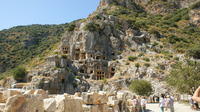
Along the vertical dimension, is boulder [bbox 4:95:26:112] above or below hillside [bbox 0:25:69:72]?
below

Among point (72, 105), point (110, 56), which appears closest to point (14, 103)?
point (72, 105)

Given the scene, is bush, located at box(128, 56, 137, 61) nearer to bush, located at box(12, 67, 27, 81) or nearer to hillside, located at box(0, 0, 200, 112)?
hillside, located at box(0, 0, 200, 112)

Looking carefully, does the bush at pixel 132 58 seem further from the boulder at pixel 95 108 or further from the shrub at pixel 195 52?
the boulder at pixel 95 108

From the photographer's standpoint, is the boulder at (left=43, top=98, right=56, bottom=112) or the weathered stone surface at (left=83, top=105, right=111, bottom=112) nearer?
the boulder at (left=43, top=98, right=56, bottom=112)

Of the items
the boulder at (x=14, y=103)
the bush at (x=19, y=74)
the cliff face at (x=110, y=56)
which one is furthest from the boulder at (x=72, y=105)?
the bush at (x=19, y=74)

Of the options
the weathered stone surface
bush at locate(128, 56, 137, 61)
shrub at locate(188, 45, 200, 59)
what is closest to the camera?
the weathered stone surface

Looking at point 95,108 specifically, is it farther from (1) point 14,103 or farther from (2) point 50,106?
(1) point 14,103

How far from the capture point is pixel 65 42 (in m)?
71.1

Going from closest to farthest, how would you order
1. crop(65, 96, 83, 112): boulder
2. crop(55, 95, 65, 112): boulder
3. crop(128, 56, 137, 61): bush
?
crop(55, 95, 65, 112): boulder < crop(65, 96, 83, 112): boulder < crop(128, 56, 137, 61): bush

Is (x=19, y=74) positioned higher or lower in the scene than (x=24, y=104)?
lower

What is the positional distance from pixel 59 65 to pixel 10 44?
253 ft

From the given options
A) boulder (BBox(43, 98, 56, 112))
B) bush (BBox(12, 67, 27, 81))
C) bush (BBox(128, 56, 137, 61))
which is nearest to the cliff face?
bush (BBox(128, 56, 137, 61))

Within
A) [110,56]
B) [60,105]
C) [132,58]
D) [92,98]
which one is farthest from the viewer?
[110,56]

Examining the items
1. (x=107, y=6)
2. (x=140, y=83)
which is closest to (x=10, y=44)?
(x=107, y=6)
